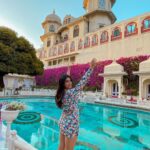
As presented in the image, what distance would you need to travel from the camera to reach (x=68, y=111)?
254 centimetres

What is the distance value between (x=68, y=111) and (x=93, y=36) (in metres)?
25.3

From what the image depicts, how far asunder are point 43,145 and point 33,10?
30.6ft

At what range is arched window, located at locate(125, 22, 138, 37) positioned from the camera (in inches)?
848

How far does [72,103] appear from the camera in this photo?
2535mm

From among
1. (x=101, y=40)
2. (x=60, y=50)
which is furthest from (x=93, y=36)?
(x=60, y=50)

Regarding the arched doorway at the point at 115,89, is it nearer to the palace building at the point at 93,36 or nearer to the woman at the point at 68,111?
Answer: the palace building at the point at 93,36

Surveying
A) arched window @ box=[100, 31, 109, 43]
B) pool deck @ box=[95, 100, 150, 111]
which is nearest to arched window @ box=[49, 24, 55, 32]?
arched window @ box=[100, 31, 109, 43]

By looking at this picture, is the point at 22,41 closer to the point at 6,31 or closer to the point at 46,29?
the point at 6,31

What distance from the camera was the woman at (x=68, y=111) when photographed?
247 cm

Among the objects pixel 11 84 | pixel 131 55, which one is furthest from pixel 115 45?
pixel 11 84

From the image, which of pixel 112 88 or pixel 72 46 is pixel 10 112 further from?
pixel 72 46

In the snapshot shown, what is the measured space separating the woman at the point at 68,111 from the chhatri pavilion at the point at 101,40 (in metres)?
14.6

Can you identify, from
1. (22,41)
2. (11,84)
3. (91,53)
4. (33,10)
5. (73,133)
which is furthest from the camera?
(11,84)

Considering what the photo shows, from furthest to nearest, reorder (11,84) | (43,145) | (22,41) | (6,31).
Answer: (11,84), (22,41), (6,31), (43,145)
